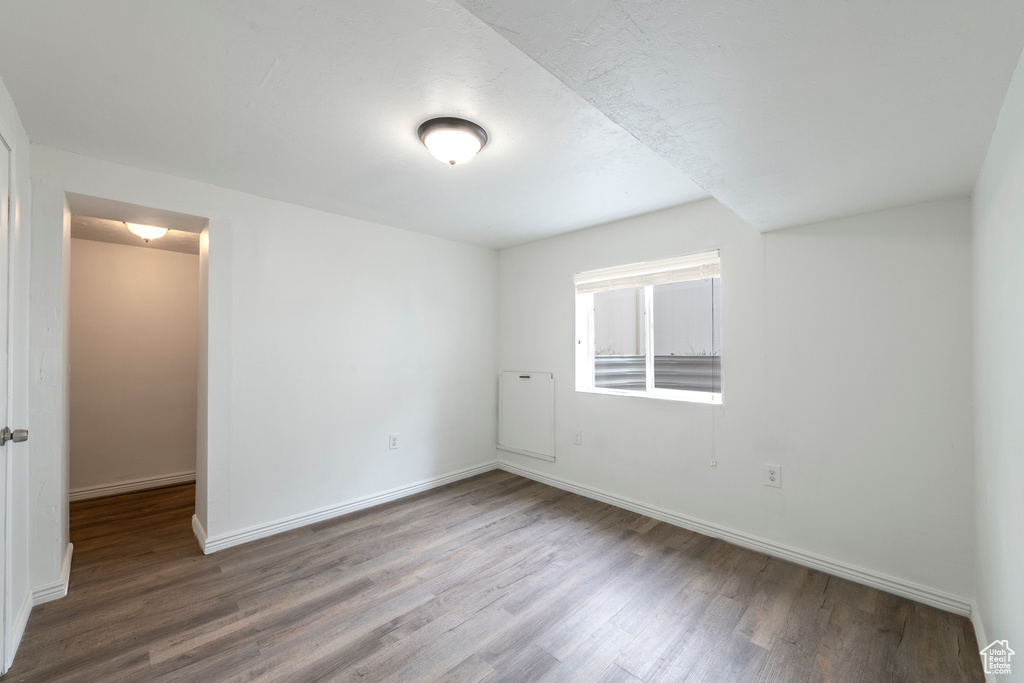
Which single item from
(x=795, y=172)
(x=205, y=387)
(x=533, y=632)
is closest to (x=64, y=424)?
(x=205, y=387)

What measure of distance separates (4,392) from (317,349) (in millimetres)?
1570

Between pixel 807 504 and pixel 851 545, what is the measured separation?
261mm

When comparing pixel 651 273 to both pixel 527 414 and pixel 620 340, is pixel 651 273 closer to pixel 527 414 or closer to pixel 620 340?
pixel 620 340

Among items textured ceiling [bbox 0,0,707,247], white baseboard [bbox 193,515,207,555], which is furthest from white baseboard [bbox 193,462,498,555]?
textured ceiling [bbox 0,0,707,247]

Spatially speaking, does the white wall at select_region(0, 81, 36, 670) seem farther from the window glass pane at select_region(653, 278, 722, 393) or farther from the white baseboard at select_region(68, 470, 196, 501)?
the window glass pane at select_region(653, 278, 722, 393)

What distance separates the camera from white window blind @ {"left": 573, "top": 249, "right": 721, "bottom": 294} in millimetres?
2906

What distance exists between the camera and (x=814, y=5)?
0.90m

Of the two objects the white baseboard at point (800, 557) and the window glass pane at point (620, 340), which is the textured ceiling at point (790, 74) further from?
the white baseboard at point (800, 557)

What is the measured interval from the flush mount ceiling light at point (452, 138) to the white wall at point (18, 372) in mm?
1540

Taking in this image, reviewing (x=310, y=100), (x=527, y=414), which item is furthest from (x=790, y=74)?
(x=527, y=414)

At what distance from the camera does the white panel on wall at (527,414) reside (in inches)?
153

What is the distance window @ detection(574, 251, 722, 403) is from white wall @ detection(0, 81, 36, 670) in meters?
3.27
